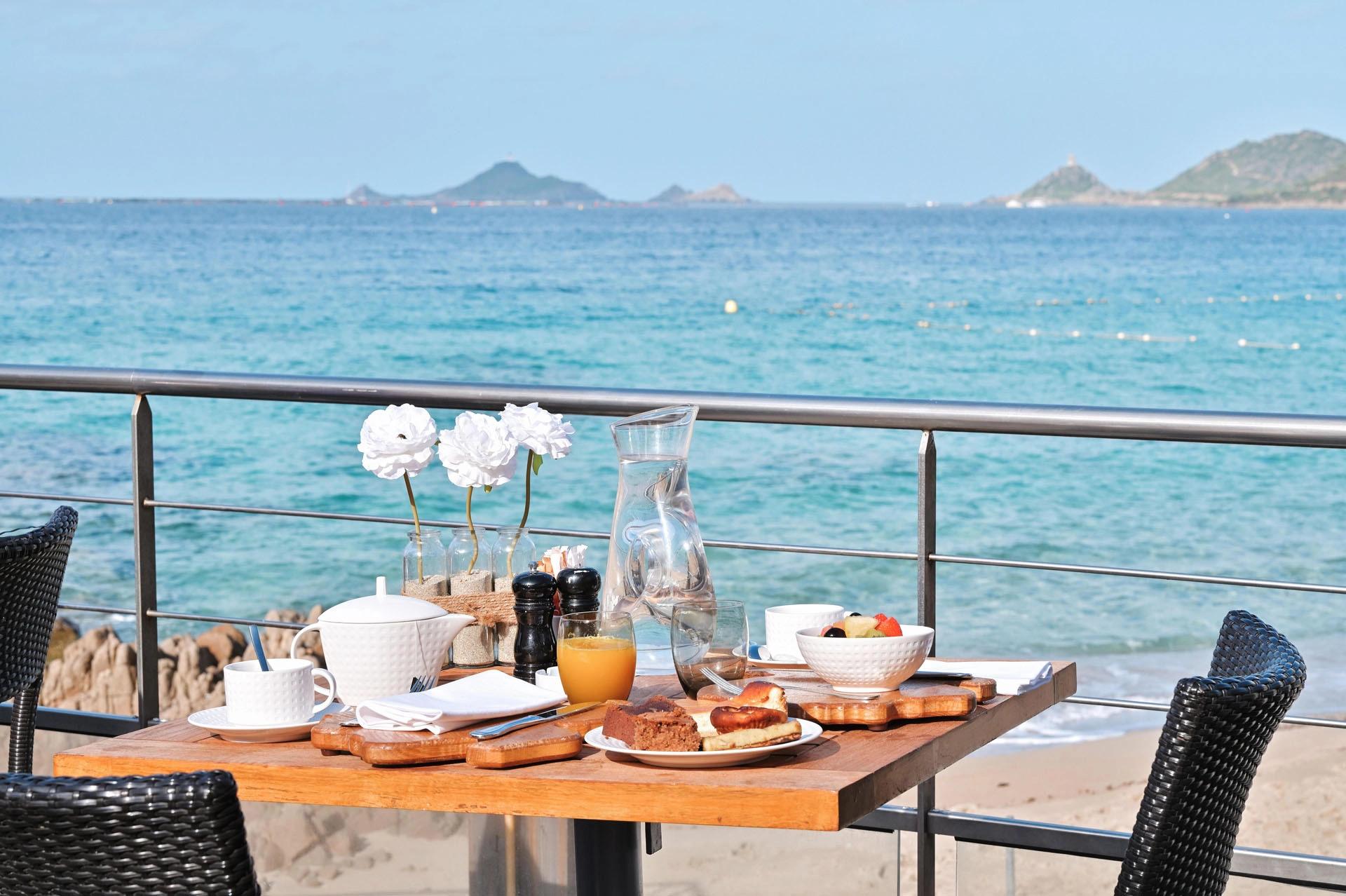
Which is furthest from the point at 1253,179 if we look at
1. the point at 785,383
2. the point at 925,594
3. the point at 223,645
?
the point at 925,594

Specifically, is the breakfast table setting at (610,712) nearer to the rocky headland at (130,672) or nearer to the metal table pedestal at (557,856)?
the metal table pedestal at (557,856)

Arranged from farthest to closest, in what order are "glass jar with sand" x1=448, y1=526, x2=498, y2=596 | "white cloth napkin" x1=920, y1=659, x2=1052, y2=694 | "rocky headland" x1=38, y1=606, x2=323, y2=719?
"rocky headland" x1=38, y1=606, x2=323, y2=719
"glass jar with sand" x1=448, y1=526, x2=498, y2=596
"white cloth napkin" x1=920, y1=659, x2=1052, y2=694

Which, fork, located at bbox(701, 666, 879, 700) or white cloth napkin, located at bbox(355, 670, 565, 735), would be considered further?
fork, located at bbox(701, 666, 879, 700)

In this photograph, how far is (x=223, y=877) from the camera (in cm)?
108

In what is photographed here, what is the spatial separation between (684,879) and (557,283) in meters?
31.2

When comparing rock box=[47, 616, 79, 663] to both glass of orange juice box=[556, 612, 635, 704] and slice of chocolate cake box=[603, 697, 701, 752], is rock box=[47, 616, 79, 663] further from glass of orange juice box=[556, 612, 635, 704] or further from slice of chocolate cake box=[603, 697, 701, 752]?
slice of chocolate cake box=[603, 697, 701, 752]

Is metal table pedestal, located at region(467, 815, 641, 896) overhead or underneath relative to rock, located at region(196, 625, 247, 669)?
overhead

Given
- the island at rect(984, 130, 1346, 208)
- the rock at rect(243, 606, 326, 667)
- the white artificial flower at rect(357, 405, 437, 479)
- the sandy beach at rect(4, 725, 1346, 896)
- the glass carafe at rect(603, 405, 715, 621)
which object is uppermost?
the island at rect(984, 130, 1346, 208)

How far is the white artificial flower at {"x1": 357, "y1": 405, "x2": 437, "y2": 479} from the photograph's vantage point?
6.34 feet

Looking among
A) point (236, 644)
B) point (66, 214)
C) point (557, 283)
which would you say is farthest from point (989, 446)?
point (66, 214)

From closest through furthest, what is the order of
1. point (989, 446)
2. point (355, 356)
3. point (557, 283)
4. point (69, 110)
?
point (989, 446), point (355, 356), point (557, 283), point (69, 110)

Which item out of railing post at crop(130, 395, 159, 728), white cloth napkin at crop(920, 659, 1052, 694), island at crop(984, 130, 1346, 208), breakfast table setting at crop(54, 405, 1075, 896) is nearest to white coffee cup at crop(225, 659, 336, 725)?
breakfast table setting at crop(54, 405, 1075, 896)

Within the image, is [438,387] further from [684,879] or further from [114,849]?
[114,849]

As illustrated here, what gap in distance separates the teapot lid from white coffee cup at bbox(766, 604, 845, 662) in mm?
429
